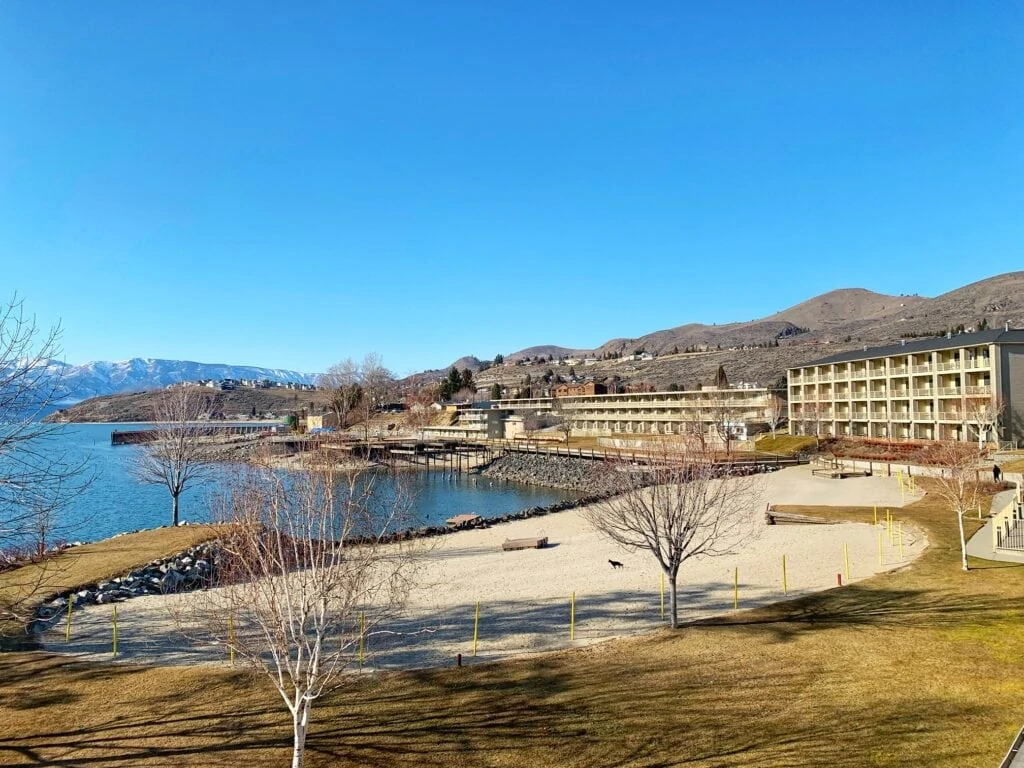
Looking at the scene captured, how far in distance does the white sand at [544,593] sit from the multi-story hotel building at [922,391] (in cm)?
2728

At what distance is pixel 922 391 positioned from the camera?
195ft

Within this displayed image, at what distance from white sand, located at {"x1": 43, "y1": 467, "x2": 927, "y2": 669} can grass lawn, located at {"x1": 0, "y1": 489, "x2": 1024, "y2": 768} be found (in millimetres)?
1377

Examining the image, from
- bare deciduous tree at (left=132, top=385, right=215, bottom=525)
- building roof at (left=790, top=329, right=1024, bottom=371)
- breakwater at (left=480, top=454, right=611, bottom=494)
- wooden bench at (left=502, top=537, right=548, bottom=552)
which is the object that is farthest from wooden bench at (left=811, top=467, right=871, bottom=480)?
bare deciduous tree at (left=132, top=385, right=215, bottom=525)

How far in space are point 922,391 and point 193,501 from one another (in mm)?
68869

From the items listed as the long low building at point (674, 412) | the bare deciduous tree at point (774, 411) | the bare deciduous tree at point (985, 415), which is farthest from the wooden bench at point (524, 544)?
the bare deciduous tree at point (774, 411)

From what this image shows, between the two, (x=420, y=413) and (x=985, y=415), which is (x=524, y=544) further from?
(x=420, y=413)

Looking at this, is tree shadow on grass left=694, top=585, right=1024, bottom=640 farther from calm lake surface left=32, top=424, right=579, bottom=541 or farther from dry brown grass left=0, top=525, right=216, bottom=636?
calm lake surface left=32, top=424, right=579, bottom=541

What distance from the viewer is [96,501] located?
50750 mm

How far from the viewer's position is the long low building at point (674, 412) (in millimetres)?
83000

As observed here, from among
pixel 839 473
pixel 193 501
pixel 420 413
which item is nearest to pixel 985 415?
pixel 839 473

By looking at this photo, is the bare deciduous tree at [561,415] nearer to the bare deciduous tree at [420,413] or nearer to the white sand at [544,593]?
the bare deciduous tree at [420,413]

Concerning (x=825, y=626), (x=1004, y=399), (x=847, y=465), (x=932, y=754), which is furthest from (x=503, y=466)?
(x=932, y=754)

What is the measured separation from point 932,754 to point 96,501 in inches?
2310

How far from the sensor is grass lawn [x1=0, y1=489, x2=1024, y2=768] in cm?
998
